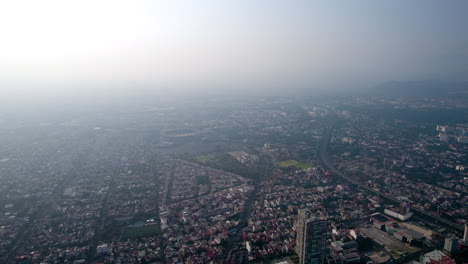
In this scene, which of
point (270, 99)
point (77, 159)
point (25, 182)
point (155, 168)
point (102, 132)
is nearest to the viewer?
point (25, 182)

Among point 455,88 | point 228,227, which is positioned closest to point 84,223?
point 228,227

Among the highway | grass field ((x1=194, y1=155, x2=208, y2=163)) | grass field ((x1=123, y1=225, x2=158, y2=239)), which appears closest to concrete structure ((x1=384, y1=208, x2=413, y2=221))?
the highway

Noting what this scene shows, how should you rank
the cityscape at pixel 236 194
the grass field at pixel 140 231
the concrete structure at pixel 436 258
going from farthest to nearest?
the grass field at pixel 140 231 → the cityscape at pixel 236 194 → the concrete structure at pixel 436 258

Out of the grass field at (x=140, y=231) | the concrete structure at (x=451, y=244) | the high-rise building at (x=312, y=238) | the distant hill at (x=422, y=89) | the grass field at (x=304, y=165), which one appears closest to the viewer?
the high-rise building at (x=312, y=238)

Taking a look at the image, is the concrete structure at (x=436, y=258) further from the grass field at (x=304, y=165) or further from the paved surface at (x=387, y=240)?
the grass field at (x=304, y=165)

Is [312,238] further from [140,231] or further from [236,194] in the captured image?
[140,231]

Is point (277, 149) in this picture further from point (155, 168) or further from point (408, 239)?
point (408, 239)

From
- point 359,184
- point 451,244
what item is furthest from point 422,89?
point 451,244

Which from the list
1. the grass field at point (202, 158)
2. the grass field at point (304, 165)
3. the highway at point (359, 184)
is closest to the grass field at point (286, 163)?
the grass field at point (304, 165)
